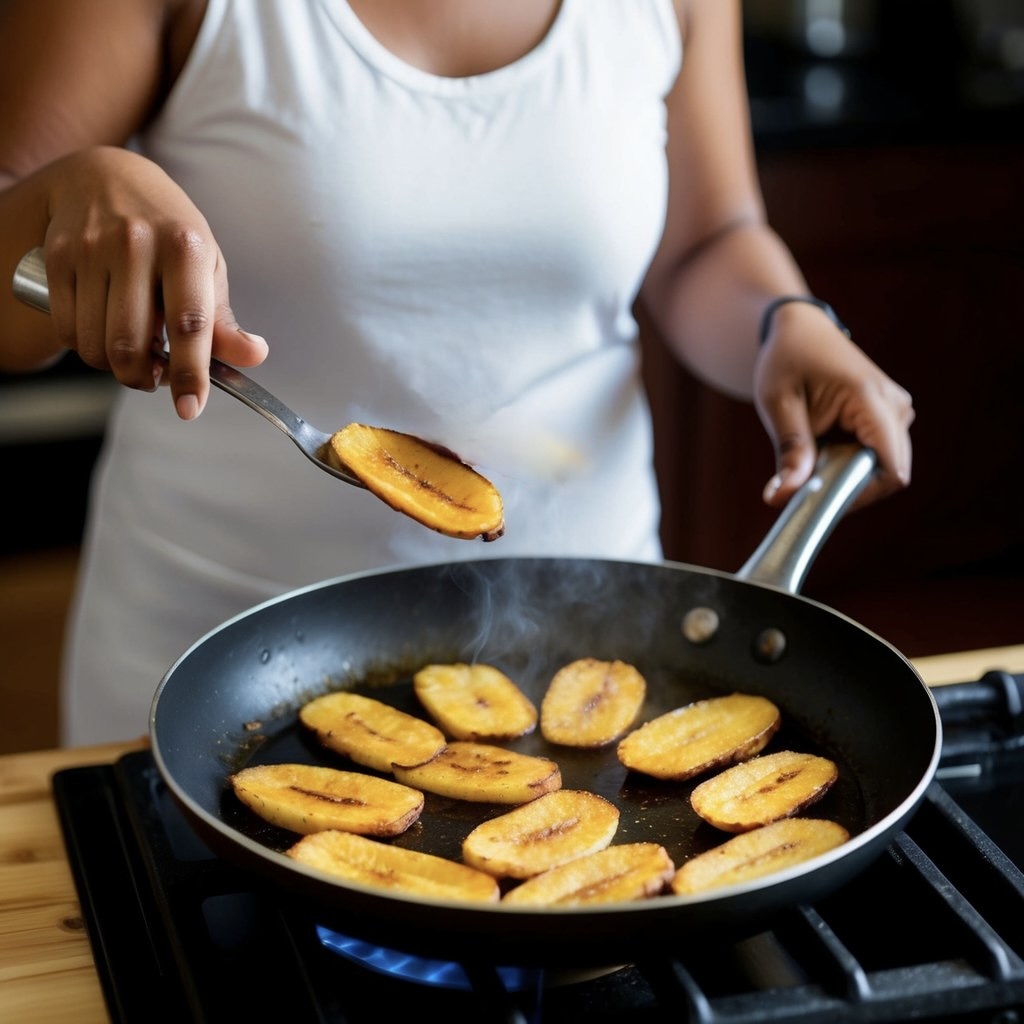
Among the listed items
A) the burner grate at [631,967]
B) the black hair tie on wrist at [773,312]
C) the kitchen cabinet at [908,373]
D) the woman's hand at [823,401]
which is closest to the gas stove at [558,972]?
the burner grate at [631,967]

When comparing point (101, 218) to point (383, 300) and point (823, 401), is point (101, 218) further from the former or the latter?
point (823, 401)

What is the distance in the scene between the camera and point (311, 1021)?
735 mm

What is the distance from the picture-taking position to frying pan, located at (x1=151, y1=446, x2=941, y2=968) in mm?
728

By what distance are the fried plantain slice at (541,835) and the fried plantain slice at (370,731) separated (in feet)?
0.34

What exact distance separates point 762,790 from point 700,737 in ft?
0.30

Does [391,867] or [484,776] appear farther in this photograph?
[484,776]

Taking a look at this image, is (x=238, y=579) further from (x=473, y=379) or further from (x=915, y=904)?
(x=915, y=904)

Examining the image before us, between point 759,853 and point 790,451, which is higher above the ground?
point 790,451

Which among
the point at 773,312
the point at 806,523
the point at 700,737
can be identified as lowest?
the point at 700,737

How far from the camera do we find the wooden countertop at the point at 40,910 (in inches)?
30.6

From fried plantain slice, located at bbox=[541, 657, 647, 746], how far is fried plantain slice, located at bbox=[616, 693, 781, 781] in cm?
2

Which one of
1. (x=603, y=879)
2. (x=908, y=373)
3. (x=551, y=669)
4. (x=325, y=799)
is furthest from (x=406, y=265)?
(x=908, y=373)

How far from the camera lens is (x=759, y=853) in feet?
2.82

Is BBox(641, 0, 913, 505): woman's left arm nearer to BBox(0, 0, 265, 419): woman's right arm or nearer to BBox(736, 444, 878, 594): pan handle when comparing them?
BBox(736, 444, 878, 594): pan handle
